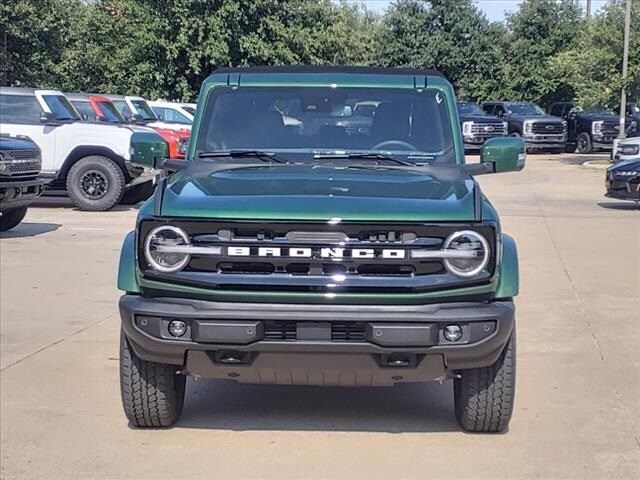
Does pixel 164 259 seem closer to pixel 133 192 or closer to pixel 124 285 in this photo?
pixel 124 285

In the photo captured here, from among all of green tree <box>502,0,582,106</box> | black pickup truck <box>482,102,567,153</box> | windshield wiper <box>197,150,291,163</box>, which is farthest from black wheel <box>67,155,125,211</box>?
green tree <box>502,0,582,106</box>

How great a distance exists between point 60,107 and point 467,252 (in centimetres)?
1311

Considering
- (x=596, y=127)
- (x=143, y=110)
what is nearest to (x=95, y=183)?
(x=143, y=110)

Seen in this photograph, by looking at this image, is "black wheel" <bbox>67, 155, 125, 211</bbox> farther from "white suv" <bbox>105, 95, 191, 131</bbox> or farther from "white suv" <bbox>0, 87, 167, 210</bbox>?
"white suv" <bbox>105, 95, 191, 131</bbox>

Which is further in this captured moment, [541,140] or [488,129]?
[541,140]

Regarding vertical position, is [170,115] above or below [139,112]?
below

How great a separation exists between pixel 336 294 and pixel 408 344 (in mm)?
397

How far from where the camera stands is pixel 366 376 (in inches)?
191

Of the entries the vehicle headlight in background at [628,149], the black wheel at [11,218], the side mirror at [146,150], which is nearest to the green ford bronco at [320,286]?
the side mirror at [146,150]

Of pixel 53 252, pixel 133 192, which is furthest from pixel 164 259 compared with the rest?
pixel 133 192

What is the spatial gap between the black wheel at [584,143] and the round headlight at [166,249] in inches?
1250

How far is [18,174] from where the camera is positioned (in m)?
13.0

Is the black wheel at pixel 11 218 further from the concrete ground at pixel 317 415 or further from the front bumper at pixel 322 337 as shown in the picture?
the front bumper at pixel 322 337

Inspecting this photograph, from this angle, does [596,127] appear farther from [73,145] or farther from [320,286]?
[320,286]
